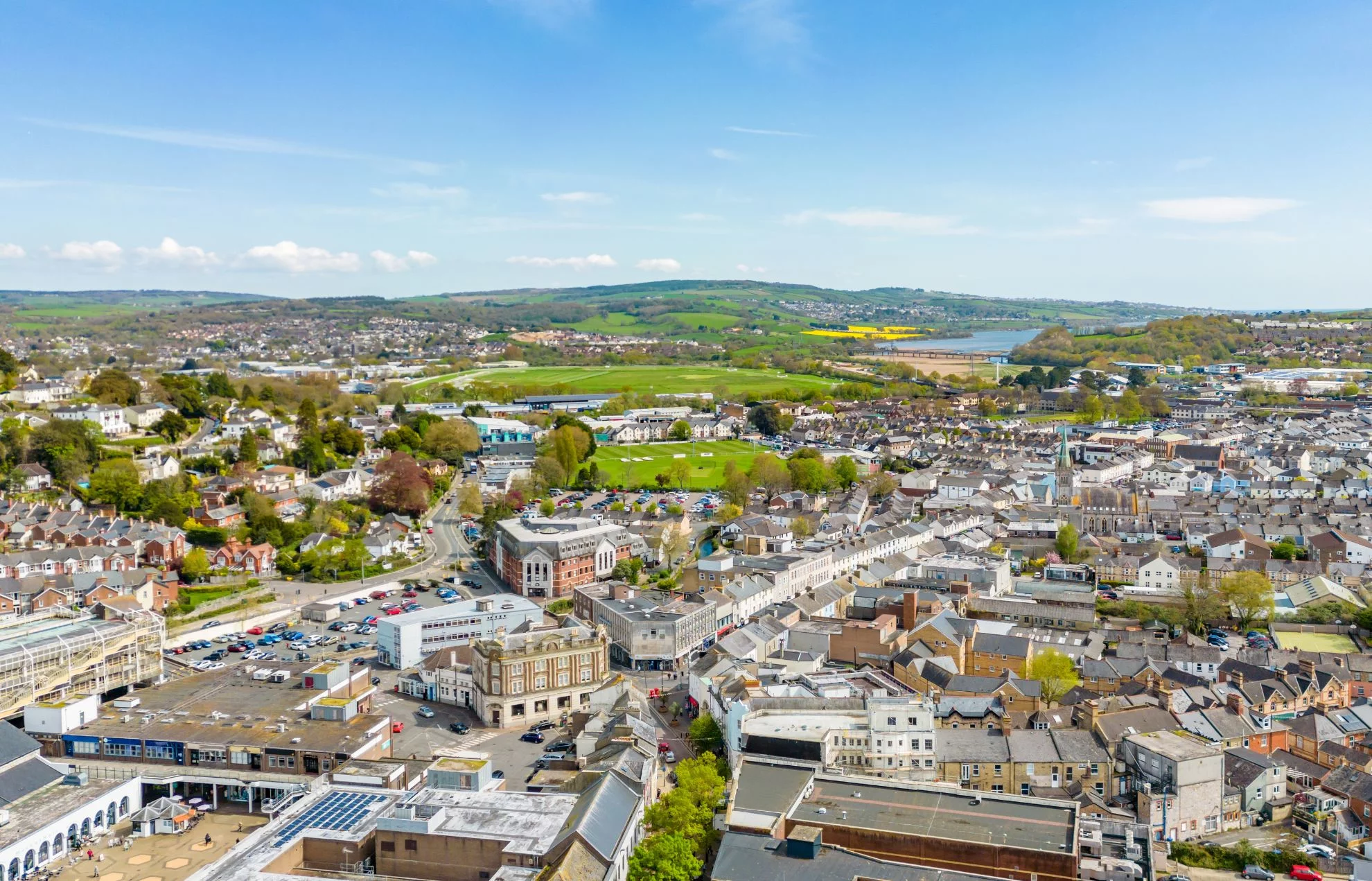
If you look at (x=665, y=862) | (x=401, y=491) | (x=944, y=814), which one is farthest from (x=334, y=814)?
(x=401, y=491)

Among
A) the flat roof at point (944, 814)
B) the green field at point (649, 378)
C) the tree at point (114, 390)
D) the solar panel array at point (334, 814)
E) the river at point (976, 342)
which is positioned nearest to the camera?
the flat roof at point (944, 814)

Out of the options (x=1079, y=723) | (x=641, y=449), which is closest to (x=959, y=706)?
(x=1079, y=723)

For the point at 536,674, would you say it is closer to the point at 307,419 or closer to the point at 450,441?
the point at 450,441

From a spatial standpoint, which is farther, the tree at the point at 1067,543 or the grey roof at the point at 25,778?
the tree at the point at 1067,543

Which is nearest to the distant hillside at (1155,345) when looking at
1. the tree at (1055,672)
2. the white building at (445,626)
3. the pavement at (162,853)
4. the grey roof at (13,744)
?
the tree at (1055,672)

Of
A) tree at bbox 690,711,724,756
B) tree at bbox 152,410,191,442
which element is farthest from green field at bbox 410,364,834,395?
tree at bbox 690,711,724,756

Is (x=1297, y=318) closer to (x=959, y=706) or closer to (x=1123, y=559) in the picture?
(x=1123, y=559)

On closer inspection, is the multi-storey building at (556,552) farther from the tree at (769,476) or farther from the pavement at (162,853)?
the pavement at (162,853)

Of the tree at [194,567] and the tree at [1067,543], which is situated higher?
the tree at [1067,543]

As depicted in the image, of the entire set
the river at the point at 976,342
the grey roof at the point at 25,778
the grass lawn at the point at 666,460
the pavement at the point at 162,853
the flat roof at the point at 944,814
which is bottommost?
the pavement at the point at 162,853
